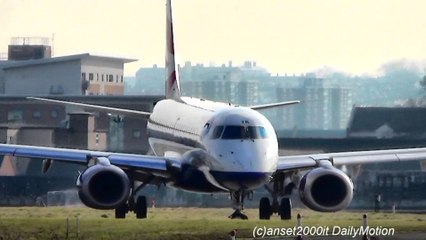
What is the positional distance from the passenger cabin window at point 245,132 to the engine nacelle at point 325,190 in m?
3.92

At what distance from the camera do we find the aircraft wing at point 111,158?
5656cm

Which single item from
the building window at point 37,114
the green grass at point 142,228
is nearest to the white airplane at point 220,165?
the green grass at point 142,228

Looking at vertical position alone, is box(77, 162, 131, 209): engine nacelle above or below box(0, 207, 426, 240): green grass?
above

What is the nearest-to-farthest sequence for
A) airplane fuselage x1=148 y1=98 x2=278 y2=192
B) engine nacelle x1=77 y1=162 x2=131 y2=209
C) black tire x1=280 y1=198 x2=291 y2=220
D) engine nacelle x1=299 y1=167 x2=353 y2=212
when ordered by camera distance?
1. airplane fuselage x1=148 y1=98 x2=278 y2=192
2. engine nacelle x1=77 y1=162 x2=131 y2=209
3. engine nacelle x1=299 y1=167 x2=353 y2=212
4. black tire x1=280 y1=198 x2=291 y2=220

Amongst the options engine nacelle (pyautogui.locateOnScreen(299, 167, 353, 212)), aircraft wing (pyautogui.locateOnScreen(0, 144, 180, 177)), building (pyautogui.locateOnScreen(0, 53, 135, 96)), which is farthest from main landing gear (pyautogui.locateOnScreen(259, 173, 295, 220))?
building (pyautogui.locateOnScreen(0, 53, 135, 96))

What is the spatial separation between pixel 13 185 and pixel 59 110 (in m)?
39.1

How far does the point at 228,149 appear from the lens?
51.2 m

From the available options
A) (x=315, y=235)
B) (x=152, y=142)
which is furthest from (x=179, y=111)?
(x=315, y=235)

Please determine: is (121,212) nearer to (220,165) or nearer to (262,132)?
(220,165)

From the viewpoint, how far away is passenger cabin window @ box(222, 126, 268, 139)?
168 ft

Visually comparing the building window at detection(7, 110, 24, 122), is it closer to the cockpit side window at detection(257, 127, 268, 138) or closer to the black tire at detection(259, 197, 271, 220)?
the black tire at detection(259, 197, 271, 220)

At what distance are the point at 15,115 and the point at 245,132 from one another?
82.6 m

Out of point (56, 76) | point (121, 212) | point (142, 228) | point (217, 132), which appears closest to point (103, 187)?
point (142, 228)

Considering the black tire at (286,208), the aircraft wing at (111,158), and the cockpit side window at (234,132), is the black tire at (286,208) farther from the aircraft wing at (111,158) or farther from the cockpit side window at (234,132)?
the cockpit side window at (234,132)
